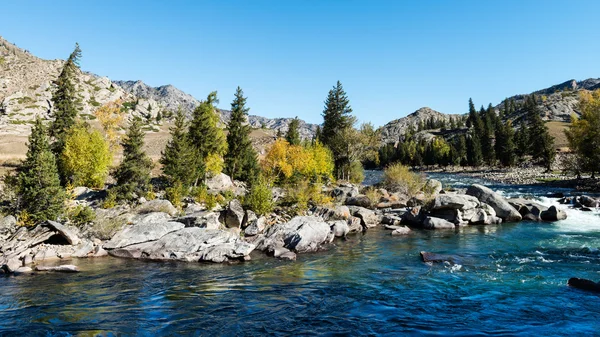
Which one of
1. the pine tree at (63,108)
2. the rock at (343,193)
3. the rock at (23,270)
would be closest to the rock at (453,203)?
the rock at (343,193)

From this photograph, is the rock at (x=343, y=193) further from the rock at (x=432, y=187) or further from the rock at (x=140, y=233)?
the rock at (x=140, y=233)

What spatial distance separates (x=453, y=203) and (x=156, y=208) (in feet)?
86.7

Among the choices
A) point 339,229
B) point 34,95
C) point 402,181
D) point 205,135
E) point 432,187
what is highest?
point 34,95

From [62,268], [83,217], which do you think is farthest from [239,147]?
[62,268]

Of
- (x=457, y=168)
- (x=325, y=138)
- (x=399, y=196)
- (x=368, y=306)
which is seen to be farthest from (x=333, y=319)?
(x=457, y=168)

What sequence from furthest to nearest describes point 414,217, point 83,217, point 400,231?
point 414,217 < point 400,231 < point 83,217

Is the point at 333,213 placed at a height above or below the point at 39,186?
below

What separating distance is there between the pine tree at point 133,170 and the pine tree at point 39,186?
7.55 meters

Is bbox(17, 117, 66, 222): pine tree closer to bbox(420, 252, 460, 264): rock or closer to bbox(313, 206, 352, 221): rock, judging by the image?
bbox(313, 206, 352, 221): rock

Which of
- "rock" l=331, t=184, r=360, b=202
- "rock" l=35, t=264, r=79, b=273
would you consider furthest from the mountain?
"rock" l=35, t=264, r=79, b=273

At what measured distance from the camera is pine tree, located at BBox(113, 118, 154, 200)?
3203 cm

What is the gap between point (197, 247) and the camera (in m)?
20.5

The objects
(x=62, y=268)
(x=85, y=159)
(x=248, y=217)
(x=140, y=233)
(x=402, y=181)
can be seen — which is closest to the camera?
(x=62, y=268)

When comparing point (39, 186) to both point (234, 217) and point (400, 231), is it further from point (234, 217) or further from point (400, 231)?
point (400, 231)
